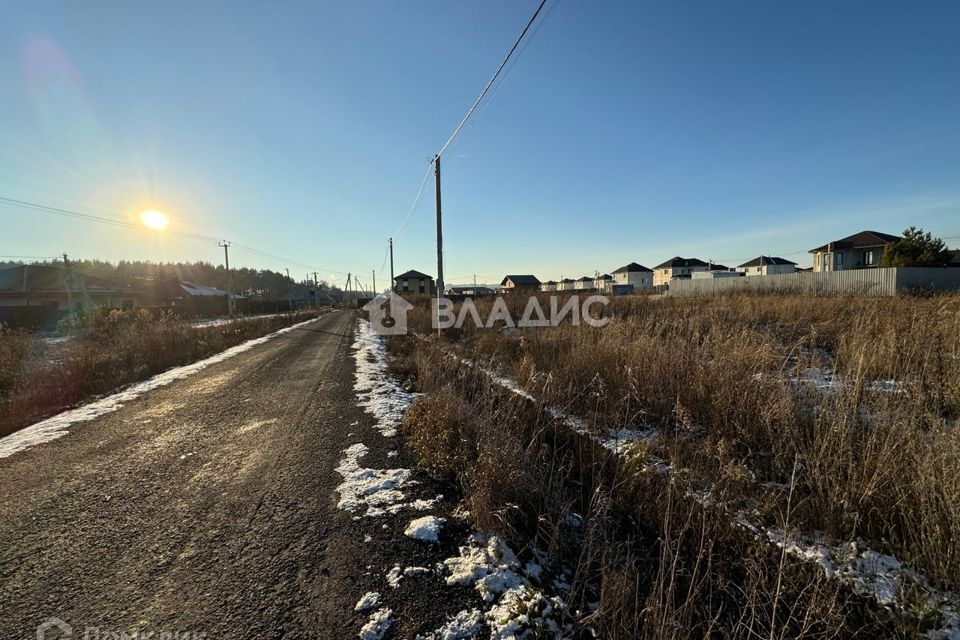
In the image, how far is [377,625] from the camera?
1.55 metres

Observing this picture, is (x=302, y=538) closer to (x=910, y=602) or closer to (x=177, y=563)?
(x=177, y=563)

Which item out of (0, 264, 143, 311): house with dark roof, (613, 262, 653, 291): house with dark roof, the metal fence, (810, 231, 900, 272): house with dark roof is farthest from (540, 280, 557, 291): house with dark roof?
(0, 264, 143, 311): house with dark roof

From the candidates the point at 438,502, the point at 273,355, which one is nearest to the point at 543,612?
the point at 438,502

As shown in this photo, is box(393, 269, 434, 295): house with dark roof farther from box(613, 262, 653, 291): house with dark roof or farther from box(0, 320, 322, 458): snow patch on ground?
box(0, 320, 322, 458): snow patch on ground

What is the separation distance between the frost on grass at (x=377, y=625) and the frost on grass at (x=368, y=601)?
5 centimetres

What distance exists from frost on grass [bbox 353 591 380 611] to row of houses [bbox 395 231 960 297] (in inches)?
1386

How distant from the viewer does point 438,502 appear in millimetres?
2555

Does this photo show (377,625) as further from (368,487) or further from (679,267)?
(679,267)

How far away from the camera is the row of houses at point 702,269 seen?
126 feet

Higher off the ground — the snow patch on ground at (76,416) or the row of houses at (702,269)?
the row of houses at (702,269)

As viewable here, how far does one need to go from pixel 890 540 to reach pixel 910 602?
1.52 ft

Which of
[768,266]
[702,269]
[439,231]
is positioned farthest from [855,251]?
[439,231]

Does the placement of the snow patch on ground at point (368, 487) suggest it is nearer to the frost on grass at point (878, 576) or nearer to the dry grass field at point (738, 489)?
the dry grass field at point (738, 489)

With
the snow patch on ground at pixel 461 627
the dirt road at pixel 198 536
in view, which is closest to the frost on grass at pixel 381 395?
the dirt road at pixel 198 536
